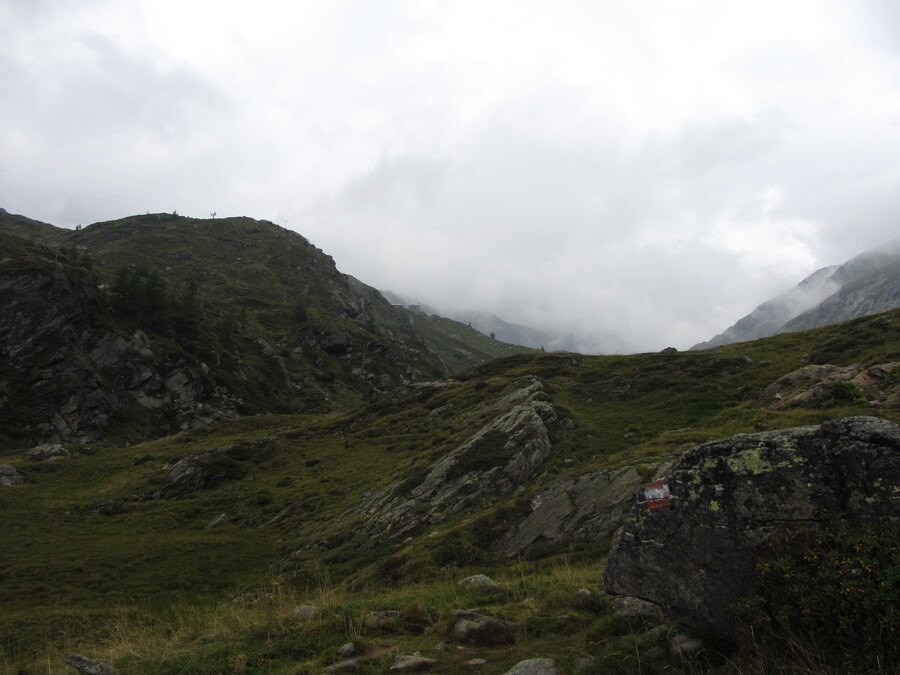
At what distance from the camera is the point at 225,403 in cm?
9806

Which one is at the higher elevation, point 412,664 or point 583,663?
point 583,663

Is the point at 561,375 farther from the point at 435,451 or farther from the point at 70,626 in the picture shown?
the point at 70,626

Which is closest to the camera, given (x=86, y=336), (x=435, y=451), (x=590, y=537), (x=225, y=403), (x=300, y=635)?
(x=300, y=635)

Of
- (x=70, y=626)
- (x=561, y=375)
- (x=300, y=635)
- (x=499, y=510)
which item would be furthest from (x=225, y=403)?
(x=300, y=635)

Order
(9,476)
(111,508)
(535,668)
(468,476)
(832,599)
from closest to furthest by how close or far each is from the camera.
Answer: (832,599)
(535,668)
(468,476)
(111,508)
(9,476)

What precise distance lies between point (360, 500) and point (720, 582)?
2812 centimetres

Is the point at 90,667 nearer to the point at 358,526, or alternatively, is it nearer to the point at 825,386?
the point at 358,526

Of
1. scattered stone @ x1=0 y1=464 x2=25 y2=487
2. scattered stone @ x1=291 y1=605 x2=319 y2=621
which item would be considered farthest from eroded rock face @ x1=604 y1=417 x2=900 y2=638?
scattered stone @ x1=0 y1=464 x2=25 y2=487

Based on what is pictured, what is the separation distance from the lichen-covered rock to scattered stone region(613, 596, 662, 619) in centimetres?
807

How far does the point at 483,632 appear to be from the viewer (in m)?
8.71

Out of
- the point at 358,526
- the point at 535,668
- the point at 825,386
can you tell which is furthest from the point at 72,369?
the point at 825,386

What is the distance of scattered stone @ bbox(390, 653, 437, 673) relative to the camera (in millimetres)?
7250

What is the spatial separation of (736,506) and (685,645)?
2180 mm

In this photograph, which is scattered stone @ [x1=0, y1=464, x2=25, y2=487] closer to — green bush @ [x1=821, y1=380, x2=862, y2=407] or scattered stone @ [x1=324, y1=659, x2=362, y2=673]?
scattered stone @ [x1=324, y1=659, x2=362, y2=673]
